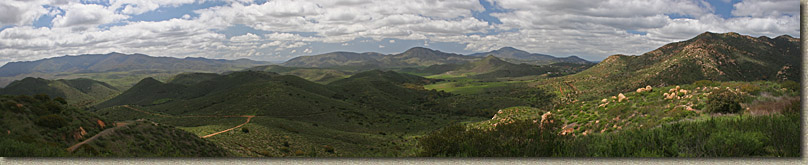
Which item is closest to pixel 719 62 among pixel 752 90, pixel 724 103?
pixel 752 90

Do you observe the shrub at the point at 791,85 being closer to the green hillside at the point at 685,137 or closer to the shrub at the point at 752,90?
the green hillside at the point at 685,137

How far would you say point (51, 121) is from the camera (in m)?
7.48

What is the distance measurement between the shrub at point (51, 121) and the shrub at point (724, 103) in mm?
14136

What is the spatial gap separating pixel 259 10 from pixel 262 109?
22244mm

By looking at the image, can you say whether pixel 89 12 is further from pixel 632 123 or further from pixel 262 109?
pixel 262 109

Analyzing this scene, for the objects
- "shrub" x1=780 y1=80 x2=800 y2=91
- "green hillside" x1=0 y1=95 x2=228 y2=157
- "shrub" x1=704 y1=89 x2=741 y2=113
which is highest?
"shrub" x1=780 y1=80 x2=800 y2=91

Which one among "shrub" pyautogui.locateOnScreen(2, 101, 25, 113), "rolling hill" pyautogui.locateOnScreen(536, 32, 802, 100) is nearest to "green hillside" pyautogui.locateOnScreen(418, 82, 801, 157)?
"rolling hill" pyautogui.locateOnScreen(536, 32, 802, 100)

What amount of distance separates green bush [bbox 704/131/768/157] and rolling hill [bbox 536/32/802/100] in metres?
1.83

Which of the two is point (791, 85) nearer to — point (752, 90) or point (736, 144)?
point (752, 90)

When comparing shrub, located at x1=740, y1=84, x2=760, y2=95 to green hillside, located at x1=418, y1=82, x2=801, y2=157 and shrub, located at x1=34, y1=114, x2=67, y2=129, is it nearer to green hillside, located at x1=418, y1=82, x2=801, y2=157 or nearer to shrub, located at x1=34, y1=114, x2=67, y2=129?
green hillside, located at x1=418, y1=82, x2=801, y2=157

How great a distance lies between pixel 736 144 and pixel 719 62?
1594 cm

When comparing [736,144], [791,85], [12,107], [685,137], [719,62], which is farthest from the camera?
[719,62]

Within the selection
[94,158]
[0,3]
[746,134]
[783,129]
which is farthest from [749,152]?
[0,3]

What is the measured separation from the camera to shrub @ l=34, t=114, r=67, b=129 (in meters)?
7.39
